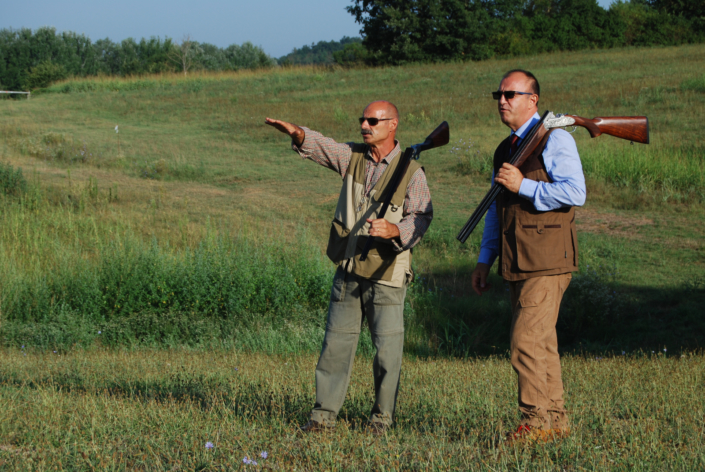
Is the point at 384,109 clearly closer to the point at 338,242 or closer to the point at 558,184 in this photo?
the point at 338,242

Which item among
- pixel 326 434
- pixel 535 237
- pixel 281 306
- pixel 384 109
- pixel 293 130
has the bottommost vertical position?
pixel 281 306

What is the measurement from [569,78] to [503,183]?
2882cm

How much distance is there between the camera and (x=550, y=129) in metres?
3.95

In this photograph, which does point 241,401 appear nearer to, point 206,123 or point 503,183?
point 503,183

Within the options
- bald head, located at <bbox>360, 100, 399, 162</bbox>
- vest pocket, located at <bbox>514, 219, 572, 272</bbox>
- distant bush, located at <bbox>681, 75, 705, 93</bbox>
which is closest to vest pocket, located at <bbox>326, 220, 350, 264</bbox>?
bald head, located at <bbox>360, 100, 399, 162</bbox>

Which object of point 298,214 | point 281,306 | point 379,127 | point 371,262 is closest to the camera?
point 371,262

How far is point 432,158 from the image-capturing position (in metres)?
20.0

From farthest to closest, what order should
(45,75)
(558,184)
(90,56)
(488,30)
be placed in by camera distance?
(90,56), (45,75), (488,30), (558,184)

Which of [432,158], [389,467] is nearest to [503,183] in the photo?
[389,467]

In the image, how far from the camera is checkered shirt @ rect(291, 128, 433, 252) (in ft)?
14.0

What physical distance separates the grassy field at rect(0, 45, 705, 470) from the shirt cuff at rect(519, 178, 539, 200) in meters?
1.42

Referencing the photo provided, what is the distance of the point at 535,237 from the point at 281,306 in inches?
254

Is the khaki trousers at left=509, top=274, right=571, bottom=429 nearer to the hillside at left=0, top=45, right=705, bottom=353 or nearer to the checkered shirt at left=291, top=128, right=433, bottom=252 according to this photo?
the checkered shirt at left=291, top=128, right=433, bottom=252

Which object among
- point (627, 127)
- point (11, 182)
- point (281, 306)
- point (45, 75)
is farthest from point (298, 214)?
point (45, 75)
